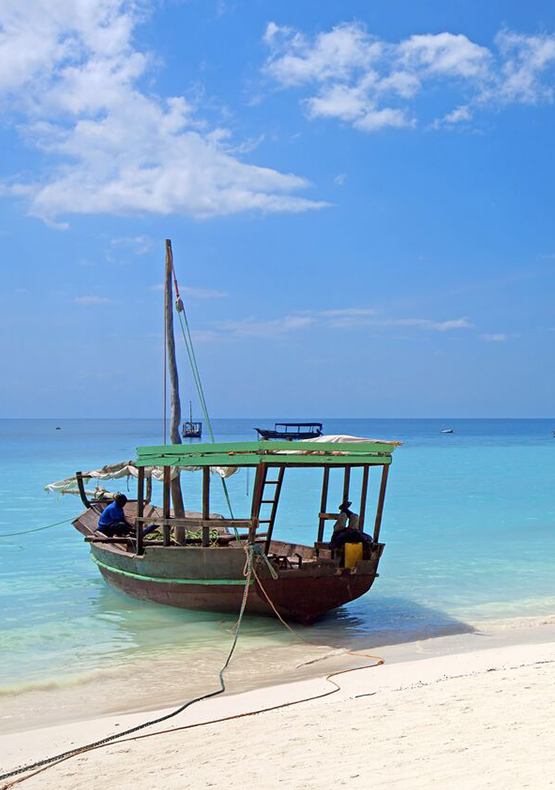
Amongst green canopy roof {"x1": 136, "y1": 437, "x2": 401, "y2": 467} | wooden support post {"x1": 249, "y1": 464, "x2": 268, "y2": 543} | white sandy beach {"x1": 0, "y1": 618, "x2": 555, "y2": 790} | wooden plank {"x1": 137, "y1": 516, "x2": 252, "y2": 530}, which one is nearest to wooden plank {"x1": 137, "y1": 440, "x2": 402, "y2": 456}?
green canopy roof {"x1": 136, "y1": 437, "x2": 401, "y2": 467}

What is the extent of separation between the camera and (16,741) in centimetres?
708

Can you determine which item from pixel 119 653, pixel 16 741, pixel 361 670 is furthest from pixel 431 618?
pixel 16 741

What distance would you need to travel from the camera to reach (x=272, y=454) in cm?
1020

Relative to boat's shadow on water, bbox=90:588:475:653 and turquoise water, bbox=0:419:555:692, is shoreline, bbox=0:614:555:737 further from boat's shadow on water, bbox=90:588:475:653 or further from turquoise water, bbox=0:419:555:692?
turquoise water, bbox=0:419:555:692

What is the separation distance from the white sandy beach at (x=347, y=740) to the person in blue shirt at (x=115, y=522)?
6.49 metres

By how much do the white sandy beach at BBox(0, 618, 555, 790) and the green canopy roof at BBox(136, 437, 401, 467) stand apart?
297 cm

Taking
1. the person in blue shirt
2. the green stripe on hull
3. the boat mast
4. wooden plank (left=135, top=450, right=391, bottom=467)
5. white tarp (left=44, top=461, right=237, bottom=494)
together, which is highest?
the boat mast

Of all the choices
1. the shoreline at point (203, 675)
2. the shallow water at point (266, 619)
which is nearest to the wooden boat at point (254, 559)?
the shallow water at point (266, 619)

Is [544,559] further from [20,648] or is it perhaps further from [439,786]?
[439,786]

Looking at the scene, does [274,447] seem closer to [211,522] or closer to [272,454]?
[272,454]

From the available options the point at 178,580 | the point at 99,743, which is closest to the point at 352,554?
the point at 178,580

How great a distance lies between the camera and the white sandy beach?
5.20 m

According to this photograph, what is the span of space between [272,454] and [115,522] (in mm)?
5158

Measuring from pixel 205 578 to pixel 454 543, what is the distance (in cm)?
1130
